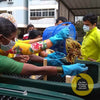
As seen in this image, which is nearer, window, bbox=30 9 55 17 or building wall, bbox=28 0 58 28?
building wall, bbox=28 0 58 28

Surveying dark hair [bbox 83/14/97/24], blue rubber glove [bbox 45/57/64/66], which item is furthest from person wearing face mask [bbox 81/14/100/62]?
blue rubber glove [bbox 45/57/64/66]

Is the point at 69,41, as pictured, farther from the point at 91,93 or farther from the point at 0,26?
the point at 0,26

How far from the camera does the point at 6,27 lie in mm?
1281

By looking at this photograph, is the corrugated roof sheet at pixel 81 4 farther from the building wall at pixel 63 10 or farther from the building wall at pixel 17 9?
the building wall at pixel 17 9

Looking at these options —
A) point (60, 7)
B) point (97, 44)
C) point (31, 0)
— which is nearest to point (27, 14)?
point (31, 0)

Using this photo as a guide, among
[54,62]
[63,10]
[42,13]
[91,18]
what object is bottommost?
[54,62]

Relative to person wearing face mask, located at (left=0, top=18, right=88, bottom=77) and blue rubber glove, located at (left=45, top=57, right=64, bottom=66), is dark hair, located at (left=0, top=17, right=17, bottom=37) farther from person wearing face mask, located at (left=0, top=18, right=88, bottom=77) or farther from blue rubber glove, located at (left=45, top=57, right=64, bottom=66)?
blue rubber glove, located at (left=45, top=57, right=64, bottom=66)

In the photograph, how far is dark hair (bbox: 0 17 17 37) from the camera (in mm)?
1267

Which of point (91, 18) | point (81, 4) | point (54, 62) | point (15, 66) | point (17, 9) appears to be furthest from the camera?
point (17, 9)

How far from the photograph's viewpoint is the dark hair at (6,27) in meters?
1.27

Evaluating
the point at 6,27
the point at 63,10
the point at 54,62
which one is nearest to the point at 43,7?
the point at 63,10

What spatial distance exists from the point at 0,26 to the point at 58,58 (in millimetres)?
833

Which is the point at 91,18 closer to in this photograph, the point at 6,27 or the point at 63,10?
the point at 6,27

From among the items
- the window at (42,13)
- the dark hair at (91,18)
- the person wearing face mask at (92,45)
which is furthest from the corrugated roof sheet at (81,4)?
the window at (42,13)
